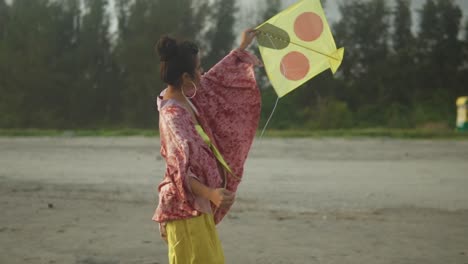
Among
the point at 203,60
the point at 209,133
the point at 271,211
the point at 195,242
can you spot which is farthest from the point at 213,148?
the point at 203,60

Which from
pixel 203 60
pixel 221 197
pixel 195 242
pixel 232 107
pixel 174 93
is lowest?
pixel 203 60

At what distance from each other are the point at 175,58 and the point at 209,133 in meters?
0.36

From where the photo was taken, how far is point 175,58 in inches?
111

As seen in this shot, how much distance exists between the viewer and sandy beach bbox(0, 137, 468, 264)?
519 centimetres

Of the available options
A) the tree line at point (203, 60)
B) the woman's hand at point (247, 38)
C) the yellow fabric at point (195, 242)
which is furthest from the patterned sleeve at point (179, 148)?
the tree line at point (203, 60)

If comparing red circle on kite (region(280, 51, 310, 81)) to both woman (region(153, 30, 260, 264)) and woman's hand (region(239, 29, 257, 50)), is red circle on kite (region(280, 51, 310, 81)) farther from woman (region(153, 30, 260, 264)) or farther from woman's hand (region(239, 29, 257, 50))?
woman (region(153, 30, 260, 264))

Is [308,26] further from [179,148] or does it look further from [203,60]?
[203,60]

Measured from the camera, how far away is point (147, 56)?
32.0 m

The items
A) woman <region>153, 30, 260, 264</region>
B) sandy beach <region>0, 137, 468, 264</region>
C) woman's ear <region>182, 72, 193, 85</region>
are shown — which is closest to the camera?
woman <region>153, 30, 260, 264</region>

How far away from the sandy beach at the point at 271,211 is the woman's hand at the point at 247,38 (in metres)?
2.18

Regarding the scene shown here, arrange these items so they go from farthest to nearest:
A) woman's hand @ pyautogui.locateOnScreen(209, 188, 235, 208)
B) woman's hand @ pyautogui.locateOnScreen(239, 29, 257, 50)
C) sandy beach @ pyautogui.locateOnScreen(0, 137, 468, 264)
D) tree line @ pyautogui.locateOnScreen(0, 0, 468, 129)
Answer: tree line @ pyautogui.locateOnScreen(0, 0, 468, 129), sandy beach @ pyautogui.locateOnScreen(0, 137, 468, 264), woman's hand @ pyautogui.locateOnScreen(239, 29, 257, 50), woman's hand @ pyautogui.locateOnScreen(209, 188, 235, 208)

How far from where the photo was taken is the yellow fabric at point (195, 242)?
110 inches

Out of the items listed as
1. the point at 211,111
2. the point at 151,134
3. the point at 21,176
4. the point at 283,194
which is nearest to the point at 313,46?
the point at 211,111

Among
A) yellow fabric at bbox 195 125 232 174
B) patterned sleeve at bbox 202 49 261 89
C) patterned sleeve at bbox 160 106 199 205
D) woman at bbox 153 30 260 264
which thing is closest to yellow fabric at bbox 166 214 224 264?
woman at bbox 153 30 260 264
